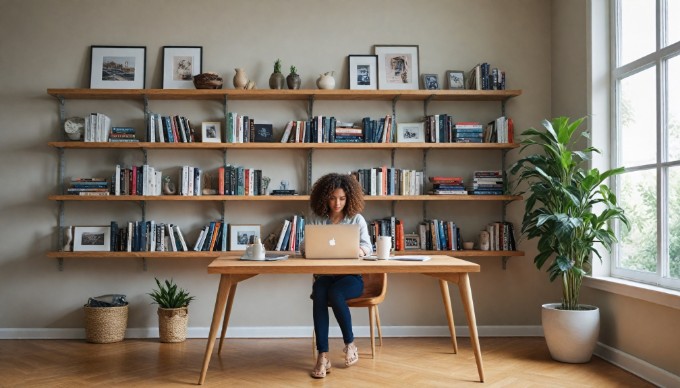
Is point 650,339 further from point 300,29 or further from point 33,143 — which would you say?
point 33,143

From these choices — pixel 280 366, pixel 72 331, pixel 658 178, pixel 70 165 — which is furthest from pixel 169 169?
pixel 658 178

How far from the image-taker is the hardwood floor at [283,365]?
3.38 meters

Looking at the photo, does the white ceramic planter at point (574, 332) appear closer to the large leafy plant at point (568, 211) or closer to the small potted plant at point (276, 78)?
the large leafy plant at point (568, 211)

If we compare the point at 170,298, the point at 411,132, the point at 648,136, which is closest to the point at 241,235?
the point at 170,298

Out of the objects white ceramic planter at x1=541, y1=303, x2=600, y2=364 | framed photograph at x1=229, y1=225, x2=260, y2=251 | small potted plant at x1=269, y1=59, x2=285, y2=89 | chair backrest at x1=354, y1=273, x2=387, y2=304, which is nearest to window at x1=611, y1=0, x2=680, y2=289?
white ceramic planter at x1=541, y1=303, x2=600, y2=364

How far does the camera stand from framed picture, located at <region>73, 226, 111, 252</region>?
15.2 ft

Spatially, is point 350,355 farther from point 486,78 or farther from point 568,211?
point 486,78

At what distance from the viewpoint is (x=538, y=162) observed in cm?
399

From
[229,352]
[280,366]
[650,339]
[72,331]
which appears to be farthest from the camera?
[72,331]

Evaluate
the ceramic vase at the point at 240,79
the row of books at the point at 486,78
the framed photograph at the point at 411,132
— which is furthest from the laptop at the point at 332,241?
the row of books at the point at 486,78

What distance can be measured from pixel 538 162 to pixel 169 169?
2800mm

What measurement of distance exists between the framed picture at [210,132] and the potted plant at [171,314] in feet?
3.69

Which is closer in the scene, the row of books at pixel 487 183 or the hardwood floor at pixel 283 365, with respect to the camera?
the hardwood floor at pixel 283 365

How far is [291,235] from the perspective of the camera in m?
4.60
